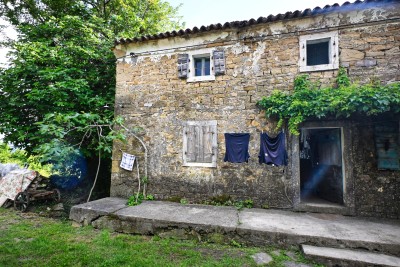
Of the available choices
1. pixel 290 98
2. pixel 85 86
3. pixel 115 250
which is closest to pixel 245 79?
pixel 290 98

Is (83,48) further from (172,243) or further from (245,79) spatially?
(172,243)

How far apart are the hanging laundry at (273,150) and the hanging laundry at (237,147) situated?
1.42 feet

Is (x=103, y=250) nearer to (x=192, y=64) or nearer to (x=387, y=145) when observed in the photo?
(x=192, y=64)

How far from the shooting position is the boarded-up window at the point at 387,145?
16.8 ft

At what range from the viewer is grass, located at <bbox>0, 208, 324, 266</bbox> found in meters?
3.69

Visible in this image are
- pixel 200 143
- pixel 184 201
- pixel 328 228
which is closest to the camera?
pixel 328 228

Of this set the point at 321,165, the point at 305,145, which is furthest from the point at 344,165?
the point at 305,145

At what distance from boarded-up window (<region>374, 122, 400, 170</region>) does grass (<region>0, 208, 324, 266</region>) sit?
364 centimetres

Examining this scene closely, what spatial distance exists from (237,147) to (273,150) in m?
1.03

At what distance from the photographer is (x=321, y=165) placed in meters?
7.50

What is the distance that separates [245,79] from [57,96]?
650 cm

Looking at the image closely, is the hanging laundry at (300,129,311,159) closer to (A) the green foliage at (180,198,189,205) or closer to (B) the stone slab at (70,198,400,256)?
(B) the stone slab at (70,198,400,256)

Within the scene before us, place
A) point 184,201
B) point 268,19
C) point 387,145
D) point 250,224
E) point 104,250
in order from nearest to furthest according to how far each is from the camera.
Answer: point 104,250 < point 250,224 < point 387,145 < point 268,19 < point 184,201

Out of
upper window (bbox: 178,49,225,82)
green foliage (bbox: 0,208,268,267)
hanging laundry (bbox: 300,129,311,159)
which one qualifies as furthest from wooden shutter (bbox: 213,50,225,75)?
green foliage (bbox: 0,208,268,267)
